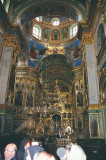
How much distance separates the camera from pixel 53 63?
23.3 metres

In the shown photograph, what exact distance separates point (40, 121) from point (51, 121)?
4.58 metres

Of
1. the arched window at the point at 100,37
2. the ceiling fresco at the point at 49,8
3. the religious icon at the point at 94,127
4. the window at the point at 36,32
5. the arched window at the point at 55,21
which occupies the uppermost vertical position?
the arched window at the point at 55,21

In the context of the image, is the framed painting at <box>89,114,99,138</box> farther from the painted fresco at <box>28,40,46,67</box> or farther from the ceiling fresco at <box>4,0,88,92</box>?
A: the painted fresco at <box>28,40,46,67</box>

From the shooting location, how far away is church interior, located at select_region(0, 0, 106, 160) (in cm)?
851

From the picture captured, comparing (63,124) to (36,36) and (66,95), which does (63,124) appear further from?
(36,36)

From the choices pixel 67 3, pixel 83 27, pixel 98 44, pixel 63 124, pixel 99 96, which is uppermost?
pixel 67 3

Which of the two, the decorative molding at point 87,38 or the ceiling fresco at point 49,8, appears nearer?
the decorative molding at point 87,38

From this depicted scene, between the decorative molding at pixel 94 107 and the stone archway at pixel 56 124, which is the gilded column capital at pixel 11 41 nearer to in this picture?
the decorative molding at pixel 94 107

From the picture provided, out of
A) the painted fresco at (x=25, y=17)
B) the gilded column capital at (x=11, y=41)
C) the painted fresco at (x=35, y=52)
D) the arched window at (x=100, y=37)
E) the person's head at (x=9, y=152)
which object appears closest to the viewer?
the person's head at (x=9, y=152)

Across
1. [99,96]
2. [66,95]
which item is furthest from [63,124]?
[99,96]

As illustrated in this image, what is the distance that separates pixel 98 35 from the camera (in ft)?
30.8

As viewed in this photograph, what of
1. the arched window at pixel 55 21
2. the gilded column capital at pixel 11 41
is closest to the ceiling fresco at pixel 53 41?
the arched window at pixel 55 21

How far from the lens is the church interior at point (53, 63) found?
8.51 m

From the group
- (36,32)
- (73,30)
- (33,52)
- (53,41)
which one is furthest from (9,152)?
(73,30)
